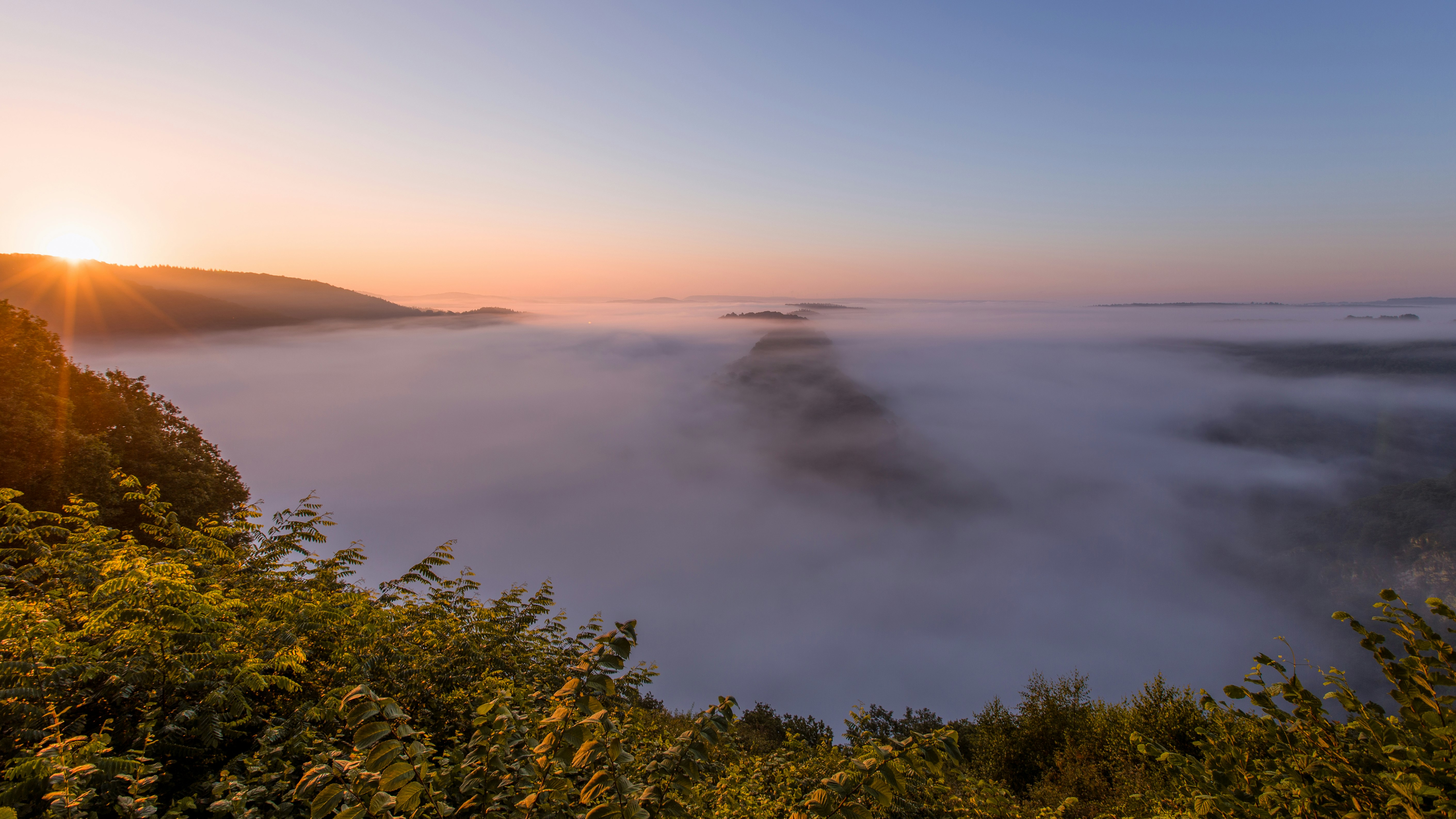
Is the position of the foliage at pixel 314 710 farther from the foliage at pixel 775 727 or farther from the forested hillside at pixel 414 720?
the foliage at pixel 775 727

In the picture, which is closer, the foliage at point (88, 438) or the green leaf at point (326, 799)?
the green leaf at point (326, 799)

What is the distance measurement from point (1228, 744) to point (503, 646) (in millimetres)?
15632

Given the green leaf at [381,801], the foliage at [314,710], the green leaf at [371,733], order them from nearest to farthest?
the green leaf at [381,801]
the green leaf at [371,733]
the foliage at [314,710]

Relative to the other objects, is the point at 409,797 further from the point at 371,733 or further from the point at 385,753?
the point at 371,733

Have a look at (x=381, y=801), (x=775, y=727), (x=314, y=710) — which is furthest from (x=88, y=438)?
(x=775, y=727)

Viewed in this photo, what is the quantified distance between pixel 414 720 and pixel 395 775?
10.4 feet

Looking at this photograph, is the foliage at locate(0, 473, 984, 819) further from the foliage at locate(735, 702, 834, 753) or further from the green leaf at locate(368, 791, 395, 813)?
the foliage at locate(735, 702, 834, 753)

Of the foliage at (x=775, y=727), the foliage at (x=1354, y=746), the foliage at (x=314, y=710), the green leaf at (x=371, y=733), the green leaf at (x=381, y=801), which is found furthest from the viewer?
the foliage at (x=775, y=727)

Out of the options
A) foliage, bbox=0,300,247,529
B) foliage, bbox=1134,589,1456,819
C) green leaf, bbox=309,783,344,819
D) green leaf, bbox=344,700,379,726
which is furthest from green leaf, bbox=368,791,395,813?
foliage, bbox=0,300,247,529

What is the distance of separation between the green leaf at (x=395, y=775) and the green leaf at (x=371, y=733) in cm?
18

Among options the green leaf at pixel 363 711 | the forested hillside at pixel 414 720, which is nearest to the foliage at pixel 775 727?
the forested hillside at pixel 414 720

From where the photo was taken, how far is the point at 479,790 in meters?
4.43

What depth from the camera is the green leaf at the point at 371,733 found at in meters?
2.99

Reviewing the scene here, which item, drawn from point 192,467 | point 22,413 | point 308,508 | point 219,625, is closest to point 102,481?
point 22,413
